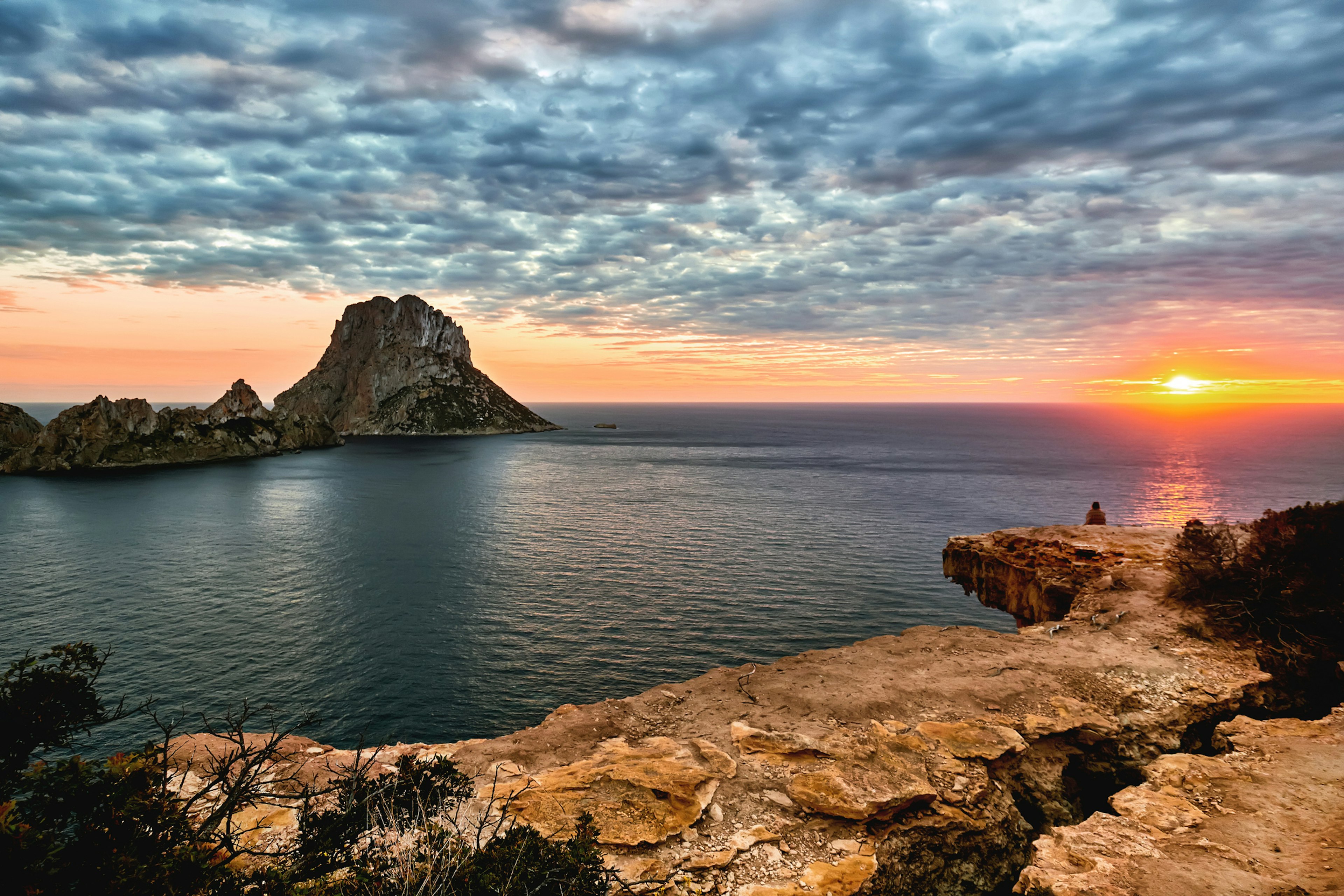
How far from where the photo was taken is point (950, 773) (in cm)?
1619

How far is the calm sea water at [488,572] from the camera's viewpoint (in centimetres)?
3569

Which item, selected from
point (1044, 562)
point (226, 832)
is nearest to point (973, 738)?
point (226, 832)

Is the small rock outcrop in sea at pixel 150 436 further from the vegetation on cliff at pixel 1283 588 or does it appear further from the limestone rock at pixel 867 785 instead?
the vegetation on cliff at pixel 1283 588

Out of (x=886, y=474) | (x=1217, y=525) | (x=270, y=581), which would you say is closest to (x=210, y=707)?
(x=270, y=581)

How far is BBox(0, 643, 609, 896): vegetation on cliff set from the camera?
874cm

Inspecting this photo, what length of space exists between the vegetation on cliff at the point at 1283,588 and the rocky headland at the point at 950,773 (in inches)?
46.2

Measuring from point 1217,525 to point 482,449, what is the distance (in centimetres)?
17933

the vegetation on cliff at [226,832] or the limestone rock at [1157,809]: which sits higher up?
the vegetation on cliff at [226,832]

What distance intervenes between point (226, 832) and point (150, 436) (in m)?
191

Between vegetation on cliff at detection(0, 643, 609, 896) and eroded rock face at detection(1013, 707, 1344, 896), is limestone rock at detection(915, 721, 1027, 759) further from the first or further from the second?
vegetation on cliff at detection(0, 643, 609, 896)

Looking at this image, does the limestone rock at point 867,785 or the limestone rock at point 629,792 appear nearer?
the limestone rock at point 629,792

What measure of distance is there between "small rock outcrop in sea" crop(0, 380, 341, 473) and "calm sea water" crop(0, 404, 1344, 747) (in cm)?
1487

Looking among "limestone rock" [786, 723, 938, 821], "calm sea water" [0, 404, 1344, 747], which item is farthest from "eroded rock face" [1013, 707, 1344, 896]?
"calm sea water" [0, 404, 1344, 747]

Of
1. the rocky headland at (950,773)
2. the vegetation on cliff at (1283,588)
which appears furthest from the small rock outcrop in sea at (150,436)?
the vegetation on cliff at (1283,588)
